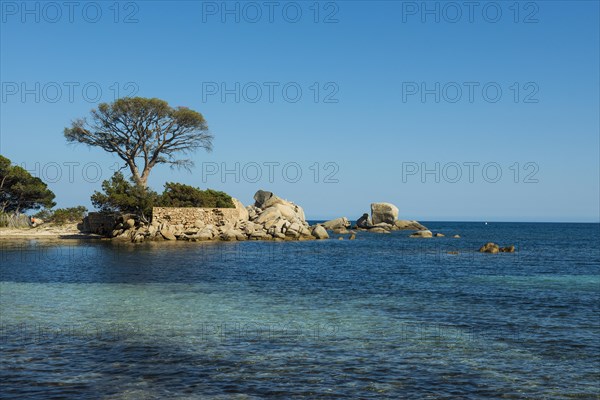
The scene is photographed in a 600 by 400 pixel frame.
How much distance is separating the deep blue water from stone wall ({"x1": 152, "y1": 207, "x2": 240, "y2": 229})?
3205 centimetres

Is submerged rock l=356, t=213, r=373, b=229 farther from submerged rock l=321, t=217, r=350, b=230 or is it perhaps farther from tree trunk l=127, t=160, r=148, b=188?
tree trunk l=127, t=160, r=148, b=188

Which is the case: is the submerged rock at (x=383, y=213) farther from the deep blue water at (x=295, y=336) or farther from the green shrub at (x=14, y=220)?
the deep blue water at (x=295, y=336)

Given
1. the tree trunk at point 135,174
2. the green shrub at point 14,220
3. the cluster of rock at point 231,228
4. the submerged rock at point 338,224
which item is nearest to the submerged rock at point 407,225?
the submerged rock at point 338,224

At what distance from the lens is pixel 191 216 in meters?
62.5

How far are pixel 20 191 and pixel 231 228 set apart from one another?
31.5 metres

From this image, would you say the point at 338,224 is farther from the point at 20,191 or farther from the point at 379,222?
the point at 20,191

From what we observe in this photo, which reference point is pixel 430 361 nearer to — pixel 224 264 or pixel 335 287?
pixel 335 287

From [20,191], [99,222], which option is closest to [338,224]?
[99,222]

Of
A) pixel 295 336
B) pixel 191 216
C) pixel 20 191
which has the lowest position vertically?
pixel 295 336

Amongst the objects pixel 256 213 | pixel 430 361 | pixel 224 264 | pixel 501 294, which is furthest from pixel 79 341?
pixel 256 213

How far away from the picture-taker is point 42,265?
1298 inches

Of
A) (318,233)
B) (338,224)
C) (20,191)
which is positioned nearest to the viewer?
(318,233)

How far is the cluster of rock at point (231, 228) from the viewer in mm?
59969

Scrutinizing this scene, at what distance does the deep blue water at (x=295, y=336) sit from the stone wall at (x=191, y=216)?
3205cm
